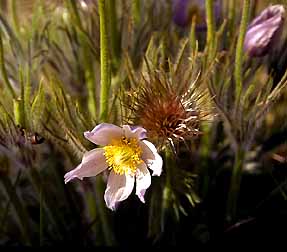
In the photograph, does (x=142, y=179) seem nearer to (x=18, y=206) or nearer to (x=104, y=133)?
(x=104, y=133)

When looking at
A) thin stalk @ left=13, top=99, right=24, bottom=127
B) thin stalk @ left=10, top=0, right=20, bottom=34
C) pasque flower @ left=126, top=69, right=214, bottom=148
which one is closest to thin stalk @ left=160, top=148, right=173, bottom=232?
pasque flower @ left=126, top=69, right=214, bottom=148

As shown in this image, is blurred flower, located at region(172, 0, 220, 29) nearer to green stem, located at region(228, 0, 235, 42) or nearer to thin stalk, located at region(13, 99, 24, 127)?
green stem, located at region(228, 0, 235, 42)

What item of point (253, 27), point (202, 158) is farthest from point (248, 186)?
point (253, 27)

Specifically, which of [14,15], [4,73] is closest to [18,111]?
[4,73]

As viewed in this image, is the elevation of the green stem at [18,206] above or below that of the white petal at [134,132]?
below

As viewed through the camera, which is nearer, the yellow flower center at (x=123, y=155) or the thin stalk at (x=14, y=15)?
the yellow flower center at (x=123, y=155)

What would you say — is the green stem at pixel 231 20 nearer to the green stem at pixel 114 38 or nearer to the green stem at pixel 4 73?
the green stem at pixel 114 38

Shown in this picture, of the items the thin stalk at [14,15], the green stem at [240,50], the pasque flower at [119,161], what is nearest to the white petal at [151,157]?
the pasque flower at [119,161]

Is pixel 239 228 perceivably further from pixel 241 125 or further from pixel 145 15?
pixel 145 15
